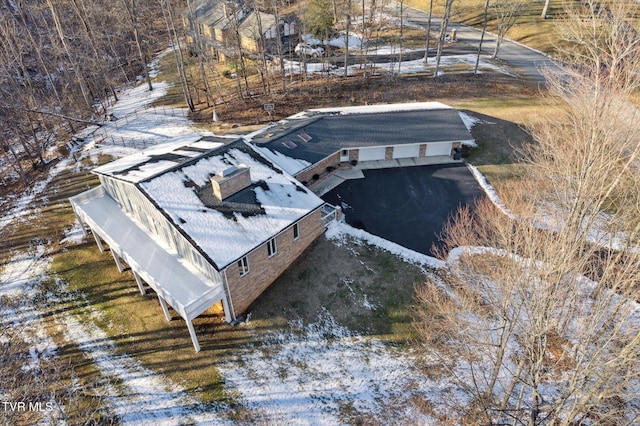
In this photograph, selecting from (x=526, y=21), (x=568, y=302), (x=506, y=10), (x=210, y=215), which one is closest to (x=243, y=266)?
(x=210, y=215)

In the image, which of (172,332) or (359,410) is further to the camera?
(172,332)

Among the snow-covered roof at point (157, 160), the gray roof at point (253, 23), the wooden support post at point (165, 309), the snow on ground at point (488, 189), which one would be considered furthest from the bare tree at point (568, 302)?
the gray roof at point (253, 23)

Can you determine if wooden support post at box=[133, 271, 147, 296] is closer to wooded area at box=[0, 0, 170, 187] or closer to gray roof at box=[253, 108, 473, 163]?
gray roof at box=[253, 108, 473, 163]

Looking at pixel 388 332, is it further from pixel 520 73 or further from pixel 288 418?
pixel 520 73

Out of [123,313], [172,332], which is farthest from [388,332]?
[123,313]

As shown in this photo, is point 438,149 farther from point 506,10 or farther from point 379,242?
point 506,10

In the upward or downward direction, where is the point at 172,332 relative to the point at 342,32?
downward

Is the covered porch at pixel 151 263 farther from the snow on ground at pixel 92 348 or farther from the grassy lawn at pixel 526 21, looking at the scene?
the grassy lawn at pixel 526 21

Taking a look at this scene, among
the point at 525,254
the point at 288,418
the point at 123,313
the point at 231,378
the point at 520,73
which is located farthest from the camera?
the point at 520,73
